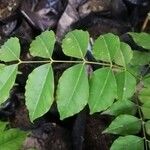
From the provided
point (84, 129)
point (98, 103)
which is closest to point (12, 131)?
point (98, 103)

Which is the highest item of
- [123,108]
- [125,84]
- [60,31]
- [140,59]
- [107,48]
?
[107,48]

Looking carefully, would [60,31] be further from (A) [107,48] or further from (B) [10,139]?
(A) [107,48]

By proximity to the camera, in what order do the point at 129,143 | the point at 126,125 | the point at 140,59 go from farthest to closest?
the point at 140,59 < the point at 126,125 < the point at 129,143

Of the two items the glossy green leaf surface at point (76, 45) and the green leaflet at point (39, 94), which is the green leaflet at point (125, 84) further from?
the green leaflet at point (39, 94)

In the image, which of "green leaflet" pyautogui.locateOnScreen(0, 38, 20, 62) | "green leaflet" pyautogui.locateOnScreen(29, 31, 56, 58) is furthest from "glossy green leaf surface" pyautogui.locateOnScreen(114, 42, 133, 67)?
"green leaflet" pyautogui.locateOnScreen(0, 38, 20, 62)

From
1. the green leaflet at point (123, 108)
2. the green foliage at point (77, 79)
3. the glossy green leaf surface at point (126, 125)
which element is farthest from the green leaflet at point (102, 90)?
the green leaflet at point (123, 108)

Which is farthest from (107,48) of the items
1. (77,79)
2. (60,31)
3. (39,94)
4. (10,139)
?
(60,31)

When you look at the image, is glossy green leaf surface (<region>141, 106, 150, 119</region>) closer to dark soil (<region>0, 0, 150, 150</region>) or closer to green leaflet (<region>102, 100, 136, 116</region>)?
green leaflet (<region>102, 100, 136, 116</region>)
